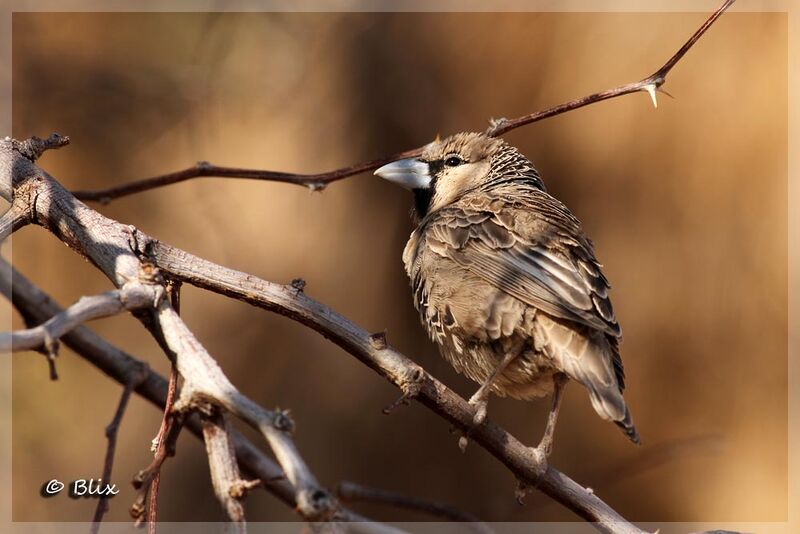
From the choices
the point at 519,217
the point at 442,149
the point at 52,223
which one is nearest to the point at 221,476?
the point at 52,223

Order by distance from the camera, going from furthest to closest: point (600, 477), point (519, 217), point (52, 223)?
1. point (600, 477)
2. point (519, 217)
3. point (52, 223)

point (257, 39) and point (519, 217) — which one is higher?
point (257, 39)

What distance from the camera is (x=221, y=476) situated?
6.95ft

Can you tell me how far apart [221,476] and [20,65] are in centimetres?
510

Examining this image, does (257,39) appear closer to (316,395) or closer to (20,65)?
(20,65)

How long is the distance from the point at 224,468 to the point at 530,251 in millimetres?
2067

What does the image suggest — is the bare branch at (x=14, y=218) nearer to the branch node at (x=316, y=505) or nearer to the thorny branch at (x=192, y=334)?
Result: the thorny branch at (x=192, y=334)

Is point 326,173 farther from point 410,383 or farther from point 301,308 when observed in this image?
point 410,383

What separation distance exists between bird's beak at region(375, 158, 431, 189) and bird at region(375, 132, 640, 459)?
403mm

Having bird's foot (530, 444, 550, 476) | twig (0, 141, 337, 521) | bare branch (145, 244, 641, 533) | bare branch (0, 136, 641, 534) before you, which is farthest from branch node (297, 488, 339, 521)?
bird's foot (530, 444, 550, 476)

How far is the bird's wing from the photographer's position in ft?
11.8

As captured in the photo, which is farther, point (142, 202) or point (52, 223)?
Answer: point (142, 202)

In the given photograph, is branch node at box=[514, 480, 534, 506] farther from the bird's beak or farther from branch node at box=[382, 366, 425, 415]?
the bird's beak

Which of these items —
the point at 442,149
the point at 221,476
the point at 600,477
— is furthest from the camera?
the point at 600,477
